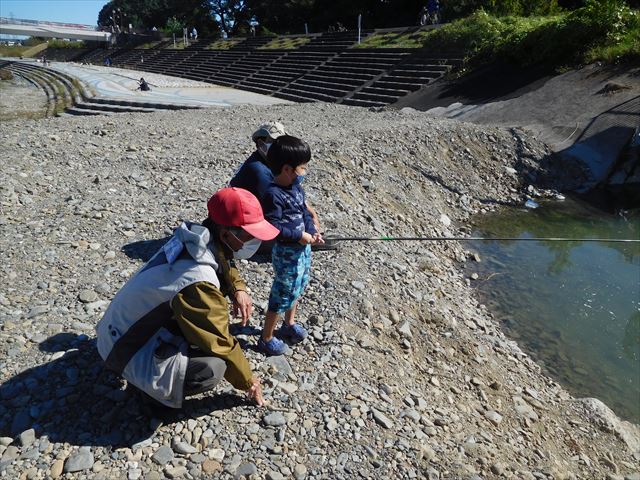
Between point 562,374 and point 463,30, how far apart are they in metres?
18.5

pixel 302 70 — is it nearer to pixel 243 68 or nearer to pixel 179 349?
pixel 243 68

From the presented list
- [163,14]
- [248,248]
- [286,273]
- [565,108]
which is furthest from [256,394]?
[163,14]

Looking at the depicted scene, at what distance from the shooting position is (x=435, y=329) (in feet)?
15.8

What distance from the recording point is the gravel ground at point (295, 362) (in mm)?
2725

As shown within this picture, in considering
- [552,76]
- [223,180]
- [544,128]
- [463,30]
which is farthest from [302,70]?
[223,180]

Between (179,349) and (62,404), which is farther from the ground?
(179,349)

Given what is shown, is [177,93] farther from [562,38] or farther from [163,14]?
[163,14]

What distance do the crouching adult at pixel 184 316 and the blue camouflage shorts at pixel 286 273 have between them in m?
0.66

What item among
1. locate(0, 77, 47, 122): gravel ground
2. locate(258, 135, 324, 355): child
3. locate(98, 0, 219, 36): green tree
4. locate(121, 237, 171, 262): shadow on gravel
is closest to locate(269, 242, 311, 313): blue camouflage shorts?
locate(258, 135, 324, 355): child

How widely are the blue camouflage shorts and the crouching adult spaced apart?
2.15 feet

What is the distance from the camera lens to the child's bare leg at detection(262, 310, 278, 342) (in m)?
3.44

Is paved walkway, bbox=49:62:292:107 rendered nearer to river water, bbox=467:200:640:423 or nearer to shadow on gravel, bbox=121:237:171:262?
river water, bbox=467:200:640:423

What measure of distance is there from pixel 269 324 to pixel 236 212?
4.10 ft

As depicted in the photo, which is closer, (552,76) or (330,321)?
(330,321)
